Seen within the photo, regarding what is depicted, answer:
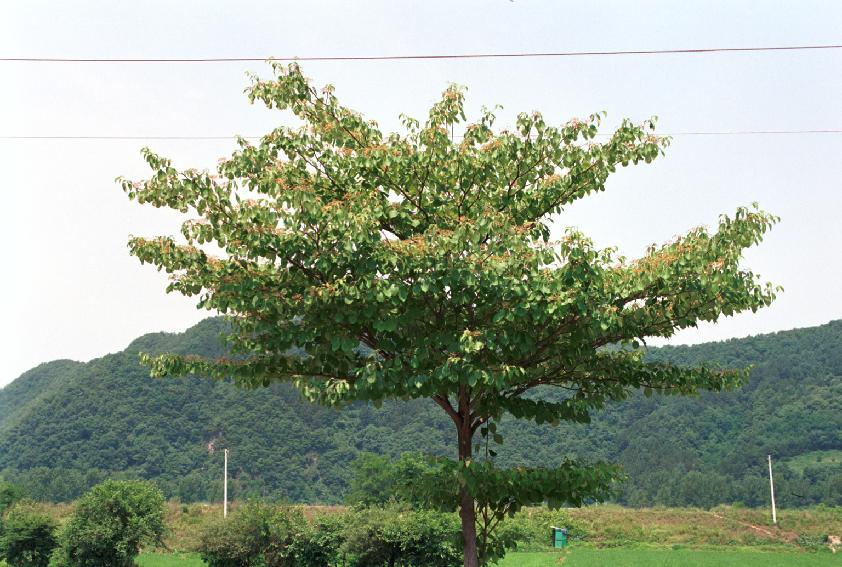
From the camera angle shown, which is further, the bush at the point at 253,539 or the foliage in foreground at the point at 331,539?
the bush at the point at 253,539

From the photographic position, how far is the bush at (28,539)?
70.1 feet

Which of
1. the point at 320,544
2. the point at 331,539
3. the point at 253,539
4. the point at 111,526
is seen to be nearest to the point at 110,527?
the point at 111,526

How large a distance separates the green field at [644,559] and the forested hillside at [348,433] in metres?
30.4

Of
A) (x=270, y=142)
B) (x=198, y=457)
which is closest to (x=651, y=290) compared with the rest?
(x=270, y=142)

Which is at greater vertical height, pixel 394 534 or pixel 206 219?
pixel 206 219

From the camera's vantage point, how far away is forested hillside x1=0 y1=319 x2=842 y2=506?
68625mm

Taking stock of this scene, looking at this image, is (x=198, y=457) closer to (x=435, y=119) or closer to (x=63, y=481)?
(x=63, y=481)

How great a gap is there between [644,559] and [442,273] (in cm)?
2548

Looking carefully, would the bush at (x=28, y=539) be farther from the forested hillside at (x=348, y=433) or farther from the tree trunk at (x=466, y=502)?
the forested hillside at (x=348, y=433)

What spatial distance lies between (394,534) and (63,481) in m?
52.4

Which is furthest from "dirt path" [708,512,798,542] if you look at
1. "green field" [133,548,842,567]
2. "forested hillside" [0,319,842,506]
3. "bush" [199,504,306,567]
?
"bush" [199,504,306,567]

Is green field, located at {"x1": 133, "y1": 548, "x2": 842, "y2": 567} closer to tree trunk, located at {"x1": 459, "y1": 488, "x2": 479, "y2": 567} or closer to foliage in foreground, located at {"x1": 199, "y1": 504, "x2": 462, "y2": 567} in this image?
foliage in foreground, located at {"x1": 199, "y1": 504, "x2": 462, "y2": 567}

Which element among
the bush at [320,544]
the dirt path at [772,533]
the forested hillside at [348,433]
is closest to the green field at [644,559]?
the dirt path at [772,533]

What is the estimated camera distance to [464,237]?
30.9 ft
